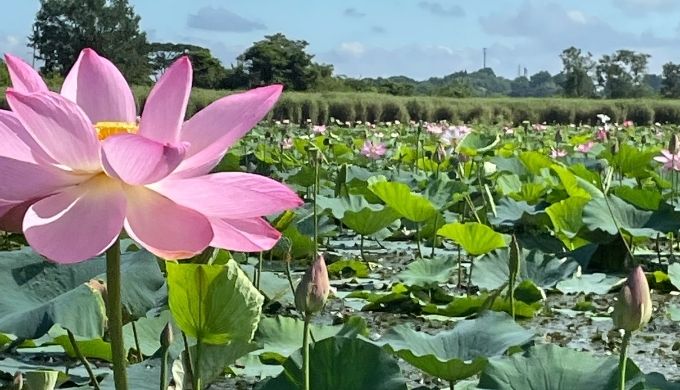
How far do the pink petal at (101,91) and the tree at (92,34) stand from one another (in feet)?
123

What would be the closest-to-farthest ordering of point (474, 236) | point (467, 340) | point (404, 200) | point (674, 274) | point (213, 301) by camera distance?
point (213, 301), point (467, 340), point (674, 274), point (474, 236), point (404, 200)

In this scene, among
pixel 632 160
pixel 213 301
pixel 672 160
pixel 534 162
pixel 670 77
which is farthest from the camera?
pixel 670 77

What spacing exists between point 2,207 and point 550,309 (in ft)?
5.43

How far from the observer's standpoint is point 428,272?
2.16 m

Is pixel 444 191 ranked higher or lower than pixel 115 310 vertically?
lower

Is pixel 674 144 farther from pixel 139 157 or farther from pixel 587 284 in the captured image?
pixel 139 157

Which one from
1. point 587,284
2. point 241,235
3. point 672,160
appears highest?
point 241,235

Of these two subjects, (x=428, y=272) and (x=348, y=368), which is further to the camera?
(x=428, y=272)

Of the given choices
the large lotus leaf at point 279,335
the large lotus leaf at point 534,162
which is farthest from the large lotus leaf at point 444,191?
the large lotus leaf at point 279,335

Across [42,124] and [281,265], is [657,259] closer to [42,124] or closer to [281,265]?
[281,265]

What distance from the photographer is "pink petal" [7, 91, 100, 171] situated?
1.89 feet

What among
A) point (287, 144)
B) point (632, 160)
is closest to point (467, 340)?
point (632, 160)

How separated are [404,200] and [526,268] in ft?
1.74

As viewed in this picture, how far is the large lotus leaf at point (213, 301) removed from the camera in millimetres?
758
